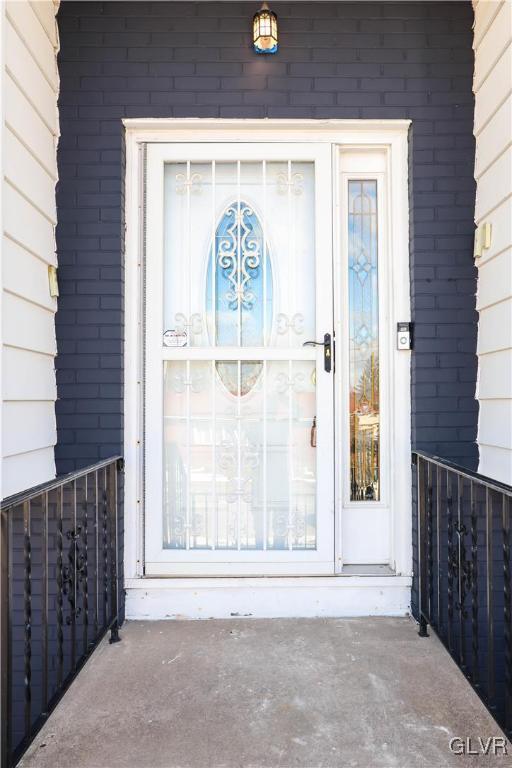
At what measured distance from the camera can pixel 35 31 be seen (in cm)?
248

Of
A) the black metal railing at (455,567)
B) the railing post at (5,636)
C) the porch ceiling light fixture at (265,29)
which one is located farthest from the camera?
the porch ceiling light fixture at (265,29)

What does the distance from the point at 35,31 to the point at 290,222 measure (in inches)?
58.7

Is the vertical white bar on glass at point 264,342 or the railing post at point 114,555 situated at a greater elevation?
the vertical white bar on glass at point 264,342

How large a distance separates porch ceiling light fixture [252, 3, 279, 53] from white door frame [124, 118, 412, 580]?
0.36 meters

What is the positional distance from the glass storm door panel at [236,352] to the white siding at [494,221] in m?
0.76

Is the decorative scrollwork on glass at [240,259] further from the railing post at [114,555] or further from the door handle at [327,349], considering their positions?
the railing post at [114,555]

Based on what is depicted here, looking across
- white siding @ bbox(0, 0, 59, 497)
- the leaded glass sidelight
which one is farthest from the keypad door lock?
white siding @ bbox(0, 0, 59, 497)

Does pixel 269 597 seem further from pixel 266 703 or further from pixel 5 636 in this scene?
pixel 5 636

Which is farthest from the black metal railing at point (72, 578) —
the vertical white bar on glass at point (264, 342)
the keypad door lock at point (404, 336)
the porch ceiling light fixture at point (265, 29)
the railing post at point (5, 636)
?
the porch ceiling light fixture at point (265, 29)

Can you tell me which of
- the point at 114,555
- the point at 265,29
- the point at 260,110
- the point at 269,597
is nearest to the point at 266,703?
the point at 269,597

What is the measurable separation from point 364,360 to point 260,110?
4.65ft

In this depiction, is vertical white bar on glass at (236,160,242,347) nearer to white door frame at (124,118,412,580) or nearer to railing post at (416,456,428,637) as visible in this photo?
white door frame at (124,118,412,580)

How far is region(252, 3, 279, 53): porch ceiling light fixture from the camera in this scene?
2674 millimetres

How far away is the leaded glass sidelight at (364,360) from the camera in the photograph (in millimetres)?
2926
